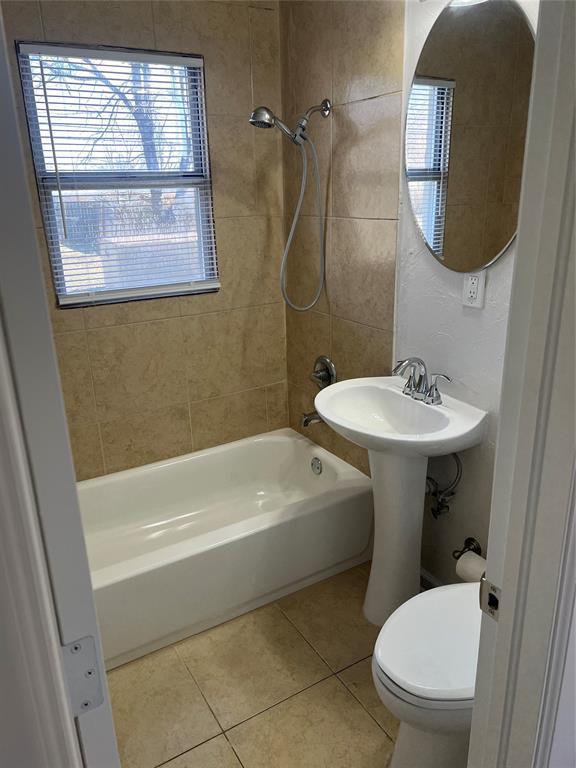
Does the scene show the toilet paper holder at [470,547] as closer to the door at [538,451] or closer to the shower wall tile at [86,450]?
the door at [538,451]

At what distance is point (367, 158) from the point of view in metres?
2.15

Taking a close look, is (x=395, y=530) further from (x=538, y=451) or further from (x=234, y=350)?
(x=538, y=451)

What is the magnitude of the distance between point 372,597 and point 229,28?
7.81ft

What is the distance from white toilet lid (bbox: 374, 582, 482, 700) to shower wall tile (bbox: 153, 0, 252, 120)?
2084mm

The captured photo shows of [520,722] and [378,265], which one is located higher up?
[378,265]

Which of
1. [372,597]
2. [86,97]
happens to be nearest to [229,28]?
[86,97]

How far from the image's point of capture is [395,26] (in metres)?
1.90

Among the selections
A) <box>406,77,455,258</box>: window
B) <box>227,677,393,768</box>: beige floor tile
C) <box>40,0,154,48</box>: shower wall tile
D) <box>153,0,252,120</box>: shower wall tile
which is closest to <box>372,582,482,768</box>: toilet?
<box>227,677,393,768</box>: beige floor tile

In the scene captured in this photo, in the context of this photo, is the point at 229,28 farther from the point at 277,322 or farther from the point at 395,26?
the point at 277,322

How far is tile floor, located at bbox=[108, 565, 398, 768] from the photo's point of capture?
5.61 feet

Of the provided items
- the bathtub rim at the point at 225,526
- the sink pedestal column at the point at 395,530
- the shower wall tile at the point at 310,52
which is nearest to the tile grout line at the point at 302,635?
the sink pedestal column at the point at 395,530

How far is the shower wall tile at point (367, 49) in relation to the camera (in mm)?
1921

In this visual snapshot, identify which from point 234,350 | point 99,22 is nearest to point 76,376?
point 234,350

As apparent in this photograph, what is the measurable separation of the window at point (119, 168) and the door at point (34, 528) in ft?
6.38
